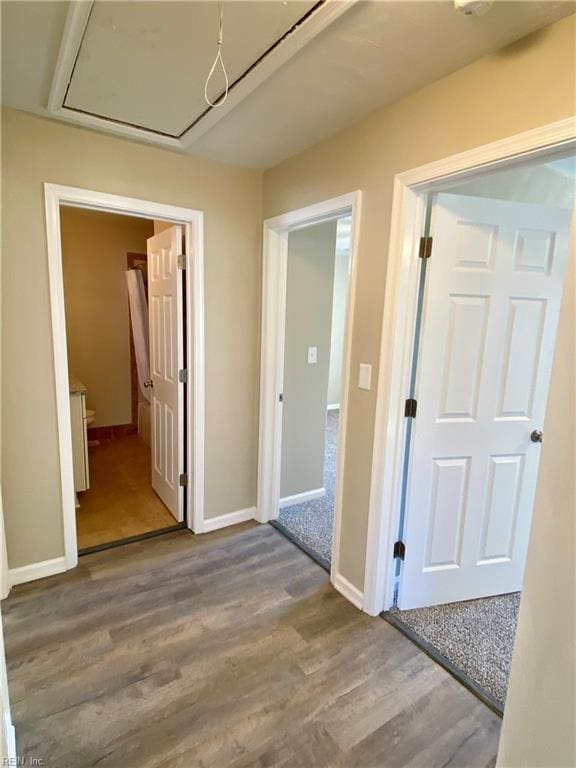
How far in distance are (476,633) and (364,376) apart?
4.39 feet

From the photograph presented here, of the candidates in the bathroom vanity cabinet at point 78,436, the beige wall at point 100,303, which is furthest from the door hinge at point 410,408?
the beige wall at point 100,303

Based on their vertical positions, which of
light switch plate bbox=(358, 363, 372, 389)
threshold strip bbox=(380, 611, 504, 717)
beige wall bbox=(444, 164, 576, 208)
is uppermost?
beige wall bbox=(444, 164, 576, 208)

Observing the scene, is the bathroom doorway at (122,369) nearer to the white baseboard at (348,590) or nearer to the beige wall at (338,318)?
the white baseboard at (348,590)

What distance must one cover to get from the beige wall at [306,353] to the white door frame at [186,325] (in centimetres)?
65

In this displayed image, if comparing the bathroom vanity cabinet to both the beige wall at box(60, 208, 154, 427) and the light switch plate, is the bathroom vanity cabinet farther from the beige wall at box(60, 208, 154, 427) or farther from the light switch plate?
the light switch plate

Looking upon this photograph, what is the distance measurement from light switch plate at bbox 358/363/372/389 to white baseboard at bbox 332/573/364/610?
1.07m

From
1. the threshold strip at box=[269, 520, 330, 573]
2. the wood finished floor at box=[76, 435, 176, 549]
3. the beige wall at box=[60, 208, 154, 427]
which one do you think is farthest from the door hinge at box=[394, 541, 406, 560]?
the beige wall at box=[60, 208, 154, 427]

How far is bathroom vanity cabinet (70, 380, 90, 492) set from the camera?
2.93 metres

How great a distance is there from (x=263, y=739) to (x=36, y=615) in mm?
1278

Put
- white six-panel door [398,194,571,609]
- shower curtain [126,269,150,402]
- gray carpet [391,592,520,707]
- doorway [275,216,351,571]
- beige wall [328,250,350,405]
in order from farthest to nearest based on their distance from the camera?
beige wall [328,250,350,405]
shower curtain [126,269,150,402]
doorway [275,216,351,571]
white six-panel door [398,194,571,609]
gray carpet [391,592,520,707]

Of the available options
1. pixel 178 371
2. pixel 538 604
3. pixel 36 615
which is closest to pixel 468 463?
pixel 538 604

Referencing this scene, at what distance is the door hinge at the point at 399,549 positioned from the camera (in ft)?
6.69

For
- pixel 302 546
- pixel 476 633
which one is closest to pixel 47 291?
pixel 302 546

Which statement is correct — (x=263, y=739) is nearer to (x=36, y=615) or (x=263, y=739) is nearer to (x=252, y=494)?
(x=36, y=615)
